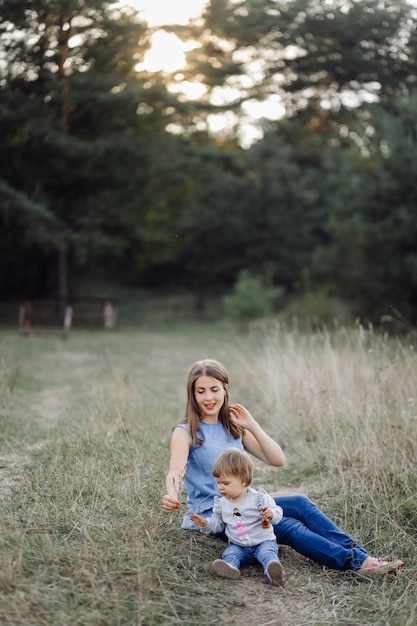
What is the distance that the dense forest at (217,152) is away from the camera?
14.6 m

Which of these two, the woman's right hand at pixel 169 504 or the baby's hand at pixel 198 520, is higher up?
the woman's right hand at pixel 169 504

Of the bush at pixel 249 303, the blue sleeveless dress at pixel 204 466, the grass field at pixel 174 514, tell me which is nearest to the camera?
the grass field at pixel 174 514

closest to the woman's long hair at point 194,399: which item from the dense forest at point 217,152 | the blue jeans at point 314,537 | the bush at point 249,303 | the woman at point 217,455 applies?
the woman at point 217,455

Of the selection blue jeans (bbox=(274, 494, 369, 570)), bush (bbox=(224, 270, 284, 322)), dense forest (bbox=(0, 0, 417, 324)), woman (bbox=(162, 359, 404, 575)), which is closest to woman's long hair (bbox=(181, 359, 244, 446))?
woman (bbox=(162, 359, 404, 575))

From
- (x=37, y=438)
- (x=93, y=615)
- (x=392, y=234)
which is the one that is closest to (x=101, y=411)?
(x=37, y=438)

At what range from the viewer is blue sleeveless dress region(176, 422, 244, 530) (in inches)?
142

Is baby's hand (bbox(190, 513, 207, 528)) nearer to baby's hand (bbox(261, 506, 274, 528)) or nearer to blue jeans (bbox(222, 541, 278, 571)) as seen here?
blue jeans (bbox(222, 541, 278, 571))

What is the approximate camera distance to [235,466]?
129 inches

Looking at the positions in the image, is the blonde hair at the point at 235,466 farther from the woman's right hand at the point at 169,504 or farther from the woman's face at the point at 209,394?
the woman's face at the point at 209,394

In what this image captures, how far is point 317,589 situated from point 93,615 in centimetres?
117

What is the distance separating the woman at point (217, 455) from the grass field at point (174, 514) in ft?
0.46

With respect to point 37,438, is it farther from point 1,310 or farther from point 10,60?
point 1,310

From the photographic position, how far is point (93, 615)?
105 inches

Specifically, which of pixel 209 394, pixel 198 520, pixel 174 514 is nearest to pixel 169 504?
pixel 198 520
